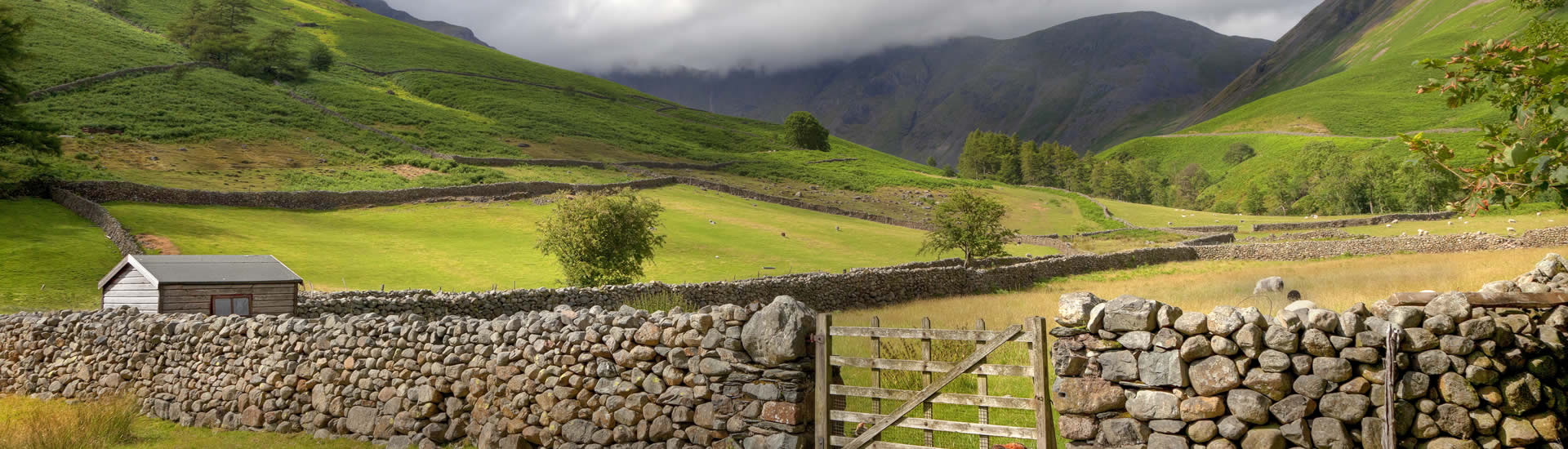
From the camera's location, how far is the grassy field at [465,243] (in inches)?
1324

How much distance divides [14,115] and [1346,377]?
58747 millimetres

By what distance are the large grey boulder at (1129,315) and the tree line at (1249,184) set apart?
95.6m

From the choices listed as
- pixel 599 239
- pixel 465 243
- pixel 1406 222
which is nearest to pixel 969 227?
pixel 599 239

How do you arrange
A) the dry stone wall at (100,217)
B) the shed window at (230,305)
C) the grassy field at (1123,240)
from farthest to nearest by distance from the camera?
the grassy field at (1123,240)
the dry stone wall at (100,217)
the shed window at (230,305)

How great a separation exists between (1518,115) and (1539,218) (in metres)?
52.1

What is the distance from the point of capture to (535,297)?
24141 mm

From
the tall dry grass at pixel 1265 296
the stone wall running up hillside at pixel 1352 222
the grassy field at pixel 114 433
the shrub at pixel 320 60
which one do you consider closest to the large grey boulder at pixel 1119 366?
the tall dry grass at pixel 1265 296

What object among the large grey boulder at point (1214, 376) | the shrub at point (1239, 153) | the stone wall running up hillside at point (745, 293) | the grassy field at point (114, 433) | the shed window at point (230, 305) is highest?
the shrub at point (1239, 153)

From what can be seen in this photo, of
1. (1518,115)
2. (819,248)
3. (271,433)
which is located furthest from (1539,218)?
(271,433)

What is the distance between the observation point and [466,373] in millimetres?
10758

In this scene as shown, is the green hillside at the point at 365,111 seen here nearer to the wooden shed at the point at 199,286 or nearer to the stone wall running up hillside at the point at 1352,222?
the wooden shed at the point at 199,286

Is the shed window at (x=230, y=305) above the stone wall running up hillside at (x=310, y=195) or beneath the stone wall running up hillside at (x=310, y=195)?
beneath

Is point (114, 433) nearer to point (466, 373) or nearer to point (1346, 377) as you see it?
point (466, 373)

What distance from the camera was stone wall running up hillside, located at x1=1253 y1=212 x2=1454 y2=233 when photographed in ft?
195
